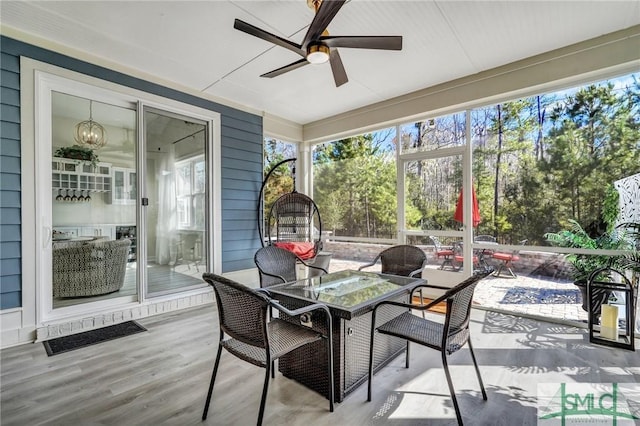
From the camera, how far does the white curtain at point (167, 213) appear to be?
4070 millimetres

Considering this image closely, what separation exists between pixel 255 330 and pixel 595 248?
3.60 m

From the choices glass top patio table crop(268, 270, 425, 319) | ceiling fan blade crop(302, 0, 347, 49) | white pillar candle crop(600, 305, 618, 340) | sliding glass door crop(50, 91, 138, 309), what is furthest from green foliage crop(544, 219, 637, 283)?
sliding glass door crop(50, 91, 138, 309)

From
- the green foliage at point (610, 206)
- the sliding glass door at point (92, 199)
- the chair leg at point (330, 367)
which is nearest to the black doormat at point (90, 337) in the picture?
the sliding glass door at point (92, 199)

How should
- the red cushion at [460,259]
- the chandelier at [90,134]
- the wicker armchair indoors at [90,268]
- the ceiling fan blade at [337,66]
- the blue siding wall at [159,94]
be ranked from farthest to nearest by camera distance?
1. the red cushion at [460,259]
2. the chandelier at [90,134]
3. the wicker armchair indoors at [90,268]
4. the blue siding wall at [159,94]
5. the ceiling fan blade at [337,66]

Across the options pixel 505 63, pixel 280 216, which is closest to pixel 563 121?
pixel 505 63

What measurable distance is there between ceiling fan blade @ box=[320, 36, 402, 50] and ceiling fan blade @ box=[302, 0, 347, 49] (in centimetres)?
10

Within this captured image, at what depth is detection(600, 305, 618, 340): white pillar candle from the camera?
2865 mm

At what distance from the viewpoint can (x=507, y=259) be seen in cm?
379

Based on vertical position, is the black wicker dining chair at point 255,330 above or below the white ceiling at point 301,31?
below

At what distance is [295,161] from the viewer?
590 centimetres

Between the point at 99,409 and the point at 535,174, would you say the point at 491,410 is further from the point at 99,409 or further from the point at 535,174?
the point at 535,174

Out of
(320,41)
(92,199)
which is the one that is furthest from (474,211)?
(92,199)

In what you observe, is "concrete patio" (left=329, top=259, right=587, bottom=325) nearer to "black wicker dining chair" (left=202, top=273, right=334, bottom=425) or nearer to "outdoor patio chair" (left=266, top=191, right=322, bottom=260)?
"outdoor patio chair" (left=266, top=191, right=322, bottom=260)

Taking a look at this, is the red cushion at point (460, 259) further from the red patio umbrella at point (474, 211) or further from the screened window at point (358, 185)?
the screened window at point (358, 185)
